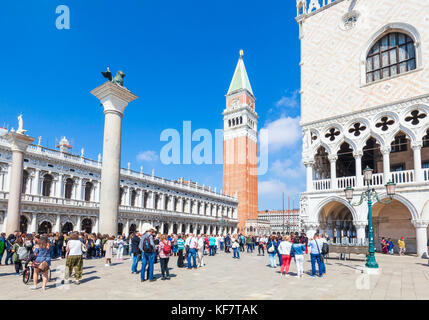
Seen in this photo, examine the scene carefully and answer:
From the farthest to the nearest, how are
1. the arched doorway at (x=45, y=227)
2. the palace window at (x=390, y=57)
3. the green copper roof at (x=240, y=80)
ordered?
the green copper roof at (x=240, y=80)
the arched doorway at (x=45, y=227)
the palace window at (x=390, y=57)

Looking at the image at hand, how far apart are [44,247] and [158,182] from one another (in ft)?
118

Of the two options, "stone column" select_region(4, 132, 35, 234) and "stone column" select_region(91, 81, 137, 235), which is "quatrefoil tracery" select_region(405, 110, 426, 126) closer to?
"stone column" select_region(91, 81, 137, 235)

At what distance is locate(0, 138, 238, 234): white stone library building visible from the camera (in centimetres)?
2828

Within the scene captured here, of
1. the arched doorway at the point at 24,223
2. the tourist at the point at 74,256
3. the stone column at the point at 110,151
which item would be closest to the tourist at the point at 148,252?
the tourist at the point at 74,256

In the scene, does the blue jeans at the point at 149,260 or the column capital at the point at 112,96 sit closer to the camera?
the blue jeans at the point at 149,260

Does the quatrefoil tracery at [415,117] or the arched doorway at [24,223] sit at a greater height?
the quatrefoil tracery at [415,117]

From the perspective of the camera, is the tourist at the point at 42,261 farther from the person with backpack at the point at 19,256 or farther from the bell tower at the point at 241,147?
the bell tower at the point at 241,147

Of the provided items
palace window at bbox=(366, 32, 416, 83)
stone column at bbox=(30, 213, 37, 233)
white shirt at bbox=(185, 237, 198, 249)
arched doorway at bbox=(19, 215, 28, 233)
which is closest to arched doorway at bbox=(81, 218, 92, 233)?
stone column at bbox=(30, 213, 37, 233)

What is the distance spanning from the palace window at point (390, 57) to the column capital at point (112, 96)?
52.5 feet

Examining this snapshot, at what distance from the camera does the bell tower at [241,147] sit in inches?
2672

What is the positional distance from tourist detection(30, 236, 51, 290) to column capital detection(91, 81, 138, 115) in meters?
7.65
